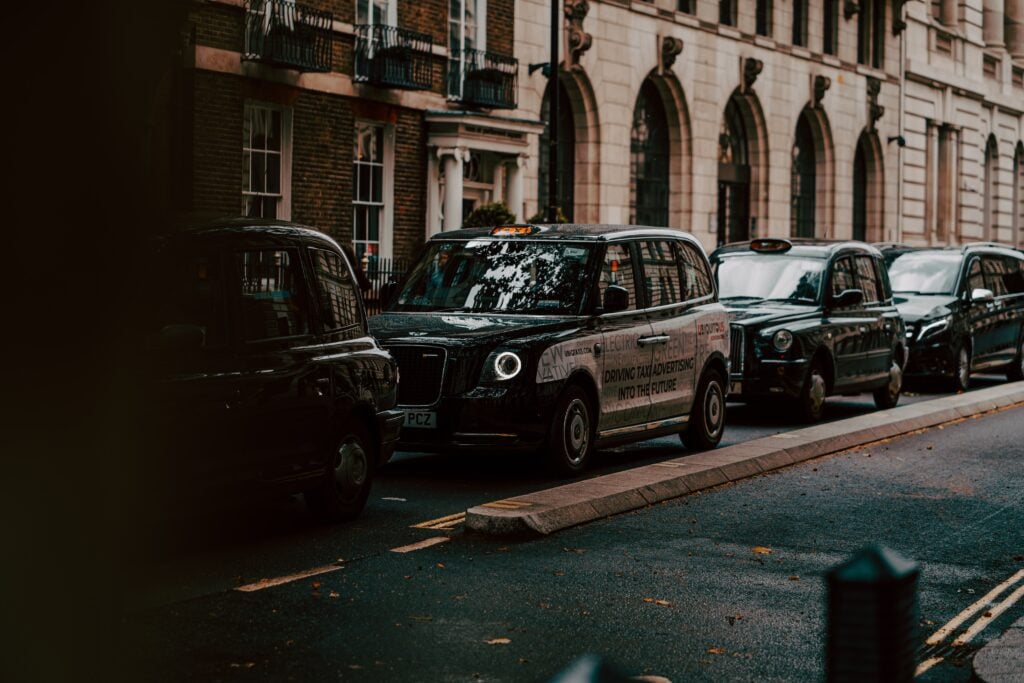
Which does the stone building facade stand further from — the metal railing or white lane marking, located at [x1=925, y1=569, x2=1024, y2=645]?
white lane marking, located at [x1=925, y1=569, x2=1024, y2=645]

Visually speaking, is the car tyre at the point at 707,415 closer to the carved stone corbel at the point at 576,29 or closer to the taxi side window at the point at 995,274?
the taxi side window at the point at 995,274

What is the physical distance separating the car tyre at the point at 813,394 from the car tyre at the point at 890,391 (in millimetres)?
1781

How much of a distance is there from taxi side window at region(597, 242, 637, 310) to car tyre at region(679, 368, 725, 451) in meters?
1.36

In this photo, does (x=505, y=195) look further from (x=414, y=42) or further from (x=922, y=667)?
(x=922, y=667)

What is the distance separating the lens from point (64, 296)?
7.96m

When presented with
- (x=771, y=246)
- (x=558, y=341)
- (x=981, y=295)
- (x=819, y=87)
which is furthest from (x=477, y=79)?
(x=558, y=341)

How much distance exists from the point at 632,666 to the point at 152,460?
9.28 ft

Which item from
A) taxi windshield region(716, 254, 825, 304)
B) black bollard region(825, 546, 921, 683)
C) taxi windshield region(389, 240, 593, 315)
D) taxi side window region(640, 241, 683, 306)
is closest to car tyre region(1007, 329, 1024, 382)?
taxi windshield region(716, 254, 825, 304)

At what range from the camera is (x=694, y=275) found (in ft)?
47.2

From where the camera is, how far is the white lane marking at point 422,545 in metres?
9.09

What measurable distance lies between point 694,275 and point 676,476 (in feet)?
11.1

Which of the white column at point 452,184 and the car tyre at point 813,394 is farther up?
the white column at point 452,184

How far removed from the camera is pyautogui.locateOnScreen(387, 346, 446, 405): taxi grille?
39.1 feet

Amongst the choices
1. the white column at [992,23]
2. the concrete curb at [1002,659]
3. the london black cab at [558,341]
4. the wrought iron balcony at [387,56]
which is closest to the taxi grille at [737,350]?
the london black cab at [558,341]
